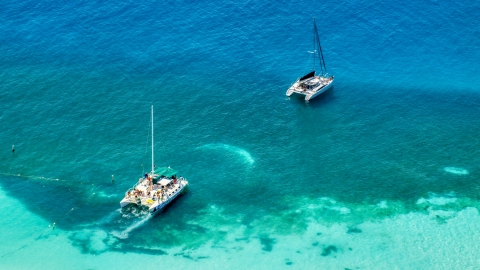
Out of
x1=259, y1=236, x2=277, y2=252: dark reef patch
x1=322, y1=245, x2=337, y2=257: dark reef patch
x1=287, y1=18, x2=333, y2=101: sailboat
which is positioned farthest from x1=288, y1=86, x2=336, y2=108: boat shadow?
x1=322, y1=245, x2=337, y2=257: dark reef patch

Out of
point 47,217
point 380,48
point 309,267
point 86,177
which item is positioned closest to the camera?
point 309,267

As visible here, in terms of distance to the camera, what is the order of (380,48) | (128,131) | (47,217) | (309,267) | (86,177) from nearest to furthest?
(309,267) → (47,217) → (86,177) → (128,131) → (380,48)

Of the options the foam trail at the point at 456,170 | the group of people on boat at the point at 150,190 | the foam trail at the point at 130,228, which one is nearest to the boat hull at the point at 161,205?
the group of people on boat at the point at 150,190

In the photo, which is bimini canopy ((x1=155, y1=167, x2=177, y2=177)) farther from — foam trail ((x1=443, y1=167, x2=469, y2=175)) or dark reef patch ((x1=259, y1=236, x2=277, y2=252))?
foam trail ((x1=443, y1=167, x2=469, y2=175))

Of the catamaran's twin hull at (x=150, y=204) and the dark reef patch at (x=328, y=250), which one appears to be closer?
the dark reef patch at (x=328, y=250)

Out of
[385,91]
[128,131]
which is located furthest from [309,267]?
[385,91]

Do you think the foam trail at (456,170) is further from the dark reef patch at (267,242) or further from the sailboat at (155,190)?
the sailboat at (155,190)

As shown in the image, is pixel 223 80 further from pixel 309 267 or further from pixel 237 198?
pixel 309 267
